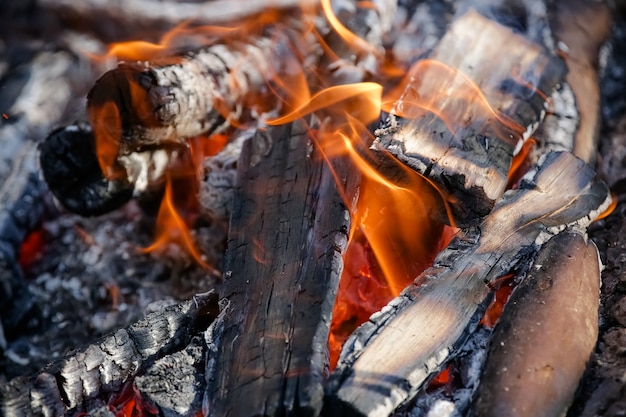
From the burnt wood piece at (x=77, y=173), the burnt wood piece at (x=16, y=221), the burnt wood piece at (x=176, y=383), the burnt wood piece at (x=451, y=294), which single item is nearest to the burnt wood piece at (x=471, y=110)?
the burnt wood piece at (x=451, y=294)

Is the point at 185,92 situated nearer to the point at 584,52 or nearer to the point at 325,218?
the point at 325,218

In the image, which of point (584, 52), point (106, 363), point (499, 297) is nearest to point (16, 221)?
point (106, 363)

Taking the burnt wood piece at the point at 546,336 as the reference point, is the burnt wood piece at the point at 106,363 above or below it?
below

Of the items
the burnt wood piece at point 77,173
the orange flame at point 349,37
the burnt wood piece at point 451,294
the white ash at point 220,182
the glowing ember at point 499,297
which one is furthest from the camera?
the orange flame at point 349,37

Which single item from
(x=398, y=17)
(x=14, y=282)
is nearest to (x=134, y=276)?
(x=14, y=282)

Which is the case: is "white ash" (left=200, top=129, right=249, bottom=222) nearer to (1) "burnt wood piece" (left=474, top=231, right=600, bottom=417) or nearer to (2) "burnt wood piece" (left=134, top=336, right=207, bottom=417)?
(2) "burnt wood piece" (left=134, top=336, right=207, bottom=417)

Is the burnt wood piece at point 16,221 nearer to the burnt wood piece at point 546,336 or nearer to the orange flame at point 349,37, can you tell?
the orange flame at point 349,37

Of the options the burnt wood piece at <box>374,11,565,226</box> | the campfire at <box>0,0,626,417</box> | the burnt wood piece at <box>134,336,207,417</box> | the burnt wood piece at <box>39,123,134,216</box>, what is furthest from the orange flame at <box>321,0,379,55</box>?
the burnt wood piece at <box>134,336,207,417</box>
